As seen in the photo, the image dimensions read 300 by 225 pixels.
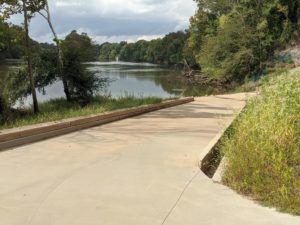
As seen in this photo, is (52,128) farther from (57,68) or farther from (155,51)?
(155,51)

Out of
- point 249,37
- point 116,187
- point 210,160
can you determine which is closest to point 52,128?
point 210,160

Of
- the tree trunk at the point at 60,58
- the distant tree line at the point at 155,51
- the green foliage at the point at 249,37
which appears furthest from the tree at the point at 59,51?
the distant tree line at the point at 155,51

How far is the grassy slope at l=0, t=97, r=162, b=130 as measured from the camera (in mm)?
10188

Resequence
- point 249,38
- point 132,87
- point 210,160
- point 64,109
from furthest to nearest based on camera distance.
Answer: point 249,38, point 132,87, point 64,109, point 210,160

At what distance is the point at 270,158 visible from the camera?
5516 millimetres

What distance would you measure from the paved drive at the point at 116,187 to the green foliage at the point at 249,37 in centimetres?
4027

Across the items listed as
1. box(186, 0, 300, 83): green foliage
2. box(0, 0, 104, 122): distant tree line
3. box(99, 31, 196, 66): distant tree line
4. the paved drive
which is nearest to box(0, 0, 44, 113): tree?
box(0, 0, 104, 122): distant tree line

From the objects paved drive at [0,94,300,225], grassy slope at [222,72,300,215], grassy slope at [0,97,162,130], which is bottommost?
grassy slope at [0,97,162,130]

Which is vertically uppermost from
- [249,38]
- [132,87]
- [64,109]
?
[249,38]

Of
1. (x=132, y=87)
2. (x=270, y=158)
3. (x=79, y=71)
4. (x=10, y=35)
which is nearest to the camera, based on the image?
(x=270, y=158)

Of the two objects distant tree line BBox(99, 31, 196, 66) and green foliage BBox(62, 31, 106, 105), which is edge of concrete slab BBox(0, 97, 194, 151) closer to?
green foliage BBox(62, 31, 106, 105)

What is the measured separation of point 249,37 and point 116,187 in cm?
4432

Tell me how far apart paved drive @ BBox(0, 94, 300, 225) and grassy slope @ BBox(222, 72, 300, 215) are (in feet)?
0.65

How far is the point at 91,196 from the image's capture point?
5215 mm
